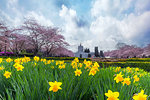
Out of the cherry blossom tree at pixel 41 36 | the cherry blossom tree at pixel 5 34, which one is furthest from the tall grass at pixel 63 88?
the cherry blossom tree at pixel 5 34

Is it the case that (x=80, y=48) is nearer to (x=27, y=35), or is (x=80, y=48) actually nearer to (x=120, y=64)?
(x=27, y=35)

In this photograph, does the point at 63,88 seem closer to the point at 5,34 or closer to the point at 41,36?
the point at 41,36

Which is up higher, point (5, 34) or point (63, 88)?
point (5, 34)

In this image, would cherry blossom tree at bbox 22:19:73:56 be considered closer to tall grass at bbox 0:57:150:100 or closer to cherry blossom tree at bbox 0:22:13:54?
cherry blossom tree at bbox 0:22:13:54

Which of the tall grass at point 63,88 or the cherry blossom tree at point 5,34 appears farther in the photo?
the cherry blossom tree at point 5,34

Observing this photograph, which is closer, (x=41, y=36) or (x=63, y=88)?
(x=63, y=88)

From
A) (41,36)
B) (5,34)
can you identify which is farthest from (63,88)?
(5,34)

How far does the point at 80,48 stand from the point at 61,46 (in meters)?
17.4

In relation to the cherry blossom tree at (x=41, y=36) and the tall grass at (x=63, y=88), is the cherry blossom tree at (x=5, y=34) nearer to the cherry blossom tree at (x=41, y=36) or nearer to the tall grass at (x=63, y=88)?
the cherry blossom tree at (x=41, y=36)

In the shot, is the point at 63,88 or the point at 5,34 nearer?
the point at 63,88

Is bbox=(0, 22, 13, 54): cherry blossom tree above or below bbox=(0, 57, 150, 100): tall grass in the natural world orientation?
above

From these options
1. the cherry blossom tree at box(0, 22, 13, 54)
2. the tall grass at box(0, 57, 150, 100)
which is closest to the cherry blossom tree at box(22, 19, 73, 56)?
the cherry blossom tree at box(0, 22, 13, 54)

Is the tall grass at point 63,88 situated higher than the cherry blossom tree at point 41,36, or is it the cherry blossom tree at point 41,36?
the cherry blossom tree at point 41,36

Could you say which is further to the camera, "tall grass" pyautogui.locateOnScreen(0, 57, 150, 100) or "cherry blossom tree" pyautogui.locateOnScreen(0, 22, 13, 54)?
"cherry blossom tree" pyautogui.locateOnScreen(0, 22, 13, 54)
